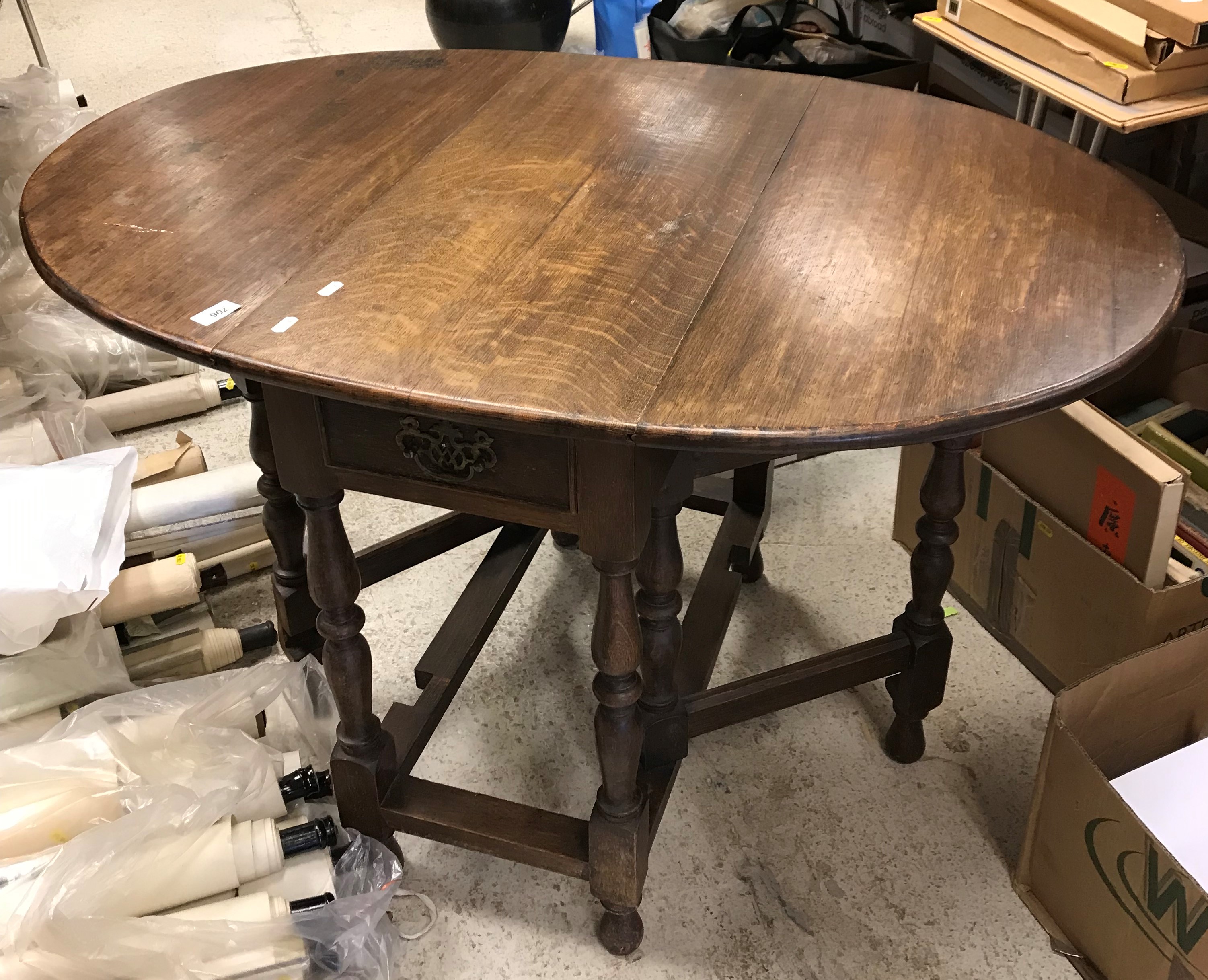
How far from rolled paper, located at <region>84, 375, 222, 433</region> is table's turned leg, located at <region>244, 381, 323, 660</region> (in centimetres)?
86

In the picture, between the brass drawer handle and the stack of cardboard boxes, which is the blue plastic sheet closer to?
the stack of cardboard boxes

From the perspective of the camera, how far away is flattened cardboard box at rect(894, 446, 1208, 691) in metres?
1.61

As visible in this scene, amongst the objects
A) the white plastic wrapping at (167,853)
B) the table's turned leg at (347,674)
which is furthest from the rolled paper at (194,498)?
the table's turned leg at (347,674)

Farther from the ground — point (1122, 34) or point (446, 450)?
point (1122, 34)

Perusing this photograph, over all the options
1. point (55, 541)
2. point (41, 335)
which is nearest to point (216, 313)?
point (55, 541)

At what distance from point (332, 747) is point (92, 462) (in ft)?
1.85

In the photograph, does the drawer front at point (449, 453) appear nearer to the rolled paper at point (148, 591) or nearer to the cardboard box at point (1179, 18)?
the rolled paper at point (148, 591)

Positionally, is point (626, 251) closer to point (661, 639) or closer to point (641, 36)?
point (661, 639)

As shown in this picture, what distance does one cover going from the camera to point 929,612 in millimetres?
1619

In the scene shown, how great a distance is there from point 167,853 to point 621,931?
577 millimetres

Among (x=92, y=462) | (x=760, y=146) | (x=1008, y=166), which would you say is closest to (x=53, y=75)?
(x=92, y=462)

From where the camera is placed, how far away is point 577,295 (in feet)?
3.51

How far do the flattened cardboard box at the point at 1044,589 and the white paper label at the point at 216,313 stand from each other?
1.22m

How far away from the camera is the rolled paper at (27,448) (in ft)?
6.31
